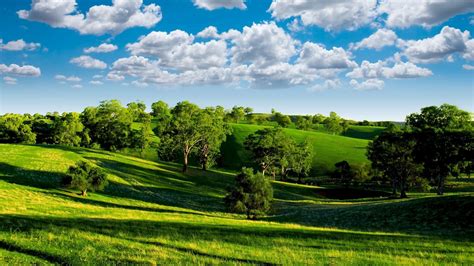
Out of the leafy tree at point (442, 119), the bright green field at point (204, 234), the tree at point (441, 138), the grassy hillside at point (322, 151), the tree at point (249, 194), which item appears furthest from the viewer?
the grassy hillside at point (322, 151)

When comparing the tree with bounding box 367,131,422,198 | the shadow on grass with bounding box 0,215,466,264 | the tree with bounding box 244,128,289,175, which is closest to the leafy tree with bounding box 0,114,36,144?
the tree with bounding box 244,128,289,175

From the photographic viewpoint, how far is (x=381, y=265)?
1702cm

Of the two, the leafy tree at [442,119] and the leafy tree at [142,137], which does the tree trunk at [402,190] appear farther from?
the leafy tree at [142,137]

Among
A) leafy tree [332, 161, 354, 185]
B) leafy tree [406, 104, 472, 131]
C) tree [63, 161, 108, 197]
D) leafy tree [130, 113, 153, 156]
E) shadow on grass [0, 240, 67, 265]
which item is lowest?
leafy tree [332, 161, 354, 185]

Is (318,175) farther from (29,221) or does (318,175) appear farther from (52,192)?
(29,221)

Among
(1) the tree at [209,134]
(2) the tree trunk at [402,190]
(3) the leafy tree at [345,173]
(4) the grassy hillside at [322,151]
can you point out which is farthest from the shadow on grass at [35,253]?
(4) the grassy hillside at [322,151]

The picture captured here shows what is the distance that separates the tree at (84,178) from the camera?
161 feet

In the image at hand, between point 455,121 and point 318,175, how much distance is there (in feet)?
198

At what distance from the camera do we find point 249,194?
48.5 metres

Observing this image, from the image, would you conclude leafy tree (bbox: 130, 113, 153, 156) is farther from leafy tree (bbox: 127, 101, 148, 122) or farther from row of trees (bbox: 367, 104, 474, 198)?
row of trees (bbox: 367, 104, 474, 198)

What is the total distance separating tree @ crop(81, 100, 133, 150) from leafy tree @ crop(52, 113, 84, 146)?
5915 mm

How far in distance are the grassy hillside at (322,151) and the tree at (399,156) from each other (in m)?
49.6

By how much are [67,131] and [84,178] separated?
86.0 m

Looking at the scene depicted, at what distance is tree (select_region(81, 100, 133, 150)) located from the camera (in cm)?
12342
